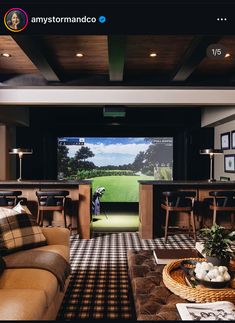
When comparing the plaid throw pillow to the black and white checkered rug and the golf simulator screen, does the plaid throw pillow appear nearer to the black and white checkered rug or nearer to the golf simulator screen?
the black and white checkered rug

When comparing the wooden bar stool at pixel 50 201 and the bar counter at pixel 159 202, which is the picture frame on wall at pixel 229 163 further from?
the wooden bar stool at pixel 50 201

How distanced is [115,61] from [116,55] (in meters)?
0.28

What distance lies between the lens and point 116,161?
33.4 ft

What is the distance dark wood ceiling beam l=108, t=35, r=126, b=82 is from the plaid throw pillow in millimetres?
2062

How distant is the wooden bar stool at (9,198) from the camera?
5109 millimetres

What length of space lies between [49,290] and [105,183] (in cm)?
806

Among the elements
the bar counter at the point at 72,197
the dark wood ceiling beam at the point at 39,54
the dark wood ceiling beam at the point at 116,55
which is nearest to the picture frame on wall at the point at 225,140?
the dark wood ceiling beam at the point at 116,55

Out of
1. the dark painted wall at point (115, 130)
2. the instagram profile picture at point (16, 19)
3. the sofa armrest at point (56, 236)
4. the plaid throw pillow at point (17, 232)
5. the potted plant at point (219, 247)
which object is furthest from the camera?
the dark painted wall at point (115, 130)

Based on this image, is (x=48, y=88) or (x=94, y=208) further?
(x=94, y=208)

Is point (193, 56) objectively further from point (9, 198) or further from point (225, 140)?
point (225, 140)

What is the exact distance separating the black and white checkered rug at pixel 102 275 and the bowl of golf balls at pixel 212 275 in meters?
0.81

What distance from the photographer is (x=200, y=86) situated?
5.60 m

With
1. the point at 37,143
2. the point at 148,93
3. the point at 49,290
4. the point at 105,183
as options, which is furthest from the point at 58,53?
the point at 105,183

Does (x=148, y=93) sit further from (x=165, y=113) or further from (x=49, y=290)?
(x=49, y=290)
